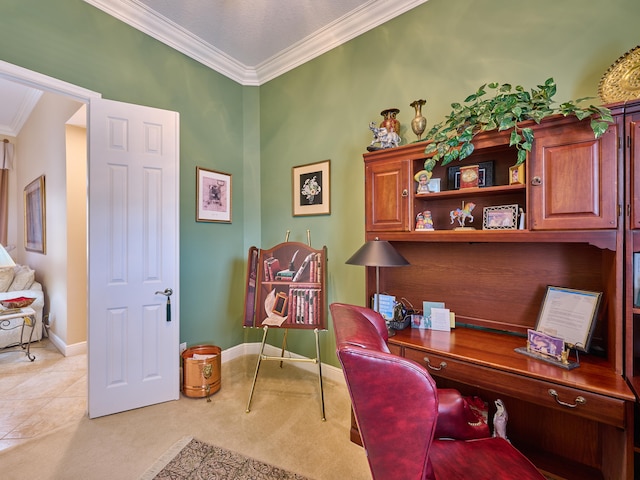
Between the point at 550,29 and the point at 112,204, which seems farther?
the point at 112,204

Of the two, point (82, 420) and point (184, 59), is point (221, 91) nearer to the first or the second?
point (184, 59)

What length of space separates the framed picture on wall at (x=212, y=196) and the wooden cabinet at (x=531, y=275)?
1.81 m

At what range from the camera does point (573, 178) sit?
4.64 feet

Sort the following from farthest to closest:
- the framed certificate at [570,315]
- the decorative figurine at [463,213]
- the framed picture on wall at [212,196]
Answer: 1. the framed picture on wall at [212,196]
2. the decorative figurine at [463,213]
3. the framed certificate at [570,315]

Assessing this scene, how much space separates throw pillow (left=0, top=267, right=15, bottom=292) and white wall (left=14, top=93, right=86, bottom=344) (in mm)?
311

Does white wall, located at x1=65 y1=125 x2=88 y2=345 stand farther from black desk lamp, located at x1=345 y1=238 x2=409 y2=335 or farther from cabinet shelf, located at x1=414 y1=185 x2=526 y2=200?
cabinet shelf, located at x1=414 y1=185 x2=526 y2=200

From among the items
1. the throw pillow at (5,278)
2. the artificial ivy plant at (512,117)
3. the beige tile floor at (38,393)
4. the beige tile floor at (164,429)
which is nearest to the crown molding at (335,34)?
the artificial ivy plant at (512,117)

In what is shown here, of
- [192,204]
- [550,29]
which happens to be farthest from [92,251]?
[550,29]

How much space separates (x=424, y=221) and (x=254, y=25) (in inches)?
94.9

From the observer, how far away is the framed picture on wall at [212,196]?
305 cm

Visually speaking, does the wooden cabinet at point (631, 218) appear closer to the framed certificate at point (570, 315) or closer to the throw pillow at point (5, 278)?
the framed certificate at point (570, 315)

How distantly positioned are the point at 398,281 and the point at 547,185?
1160 mm

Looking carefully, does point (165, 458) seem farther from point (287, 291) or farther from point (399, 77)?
point (399, 77)

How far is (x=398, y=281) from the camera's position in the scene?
2312 millimetres
